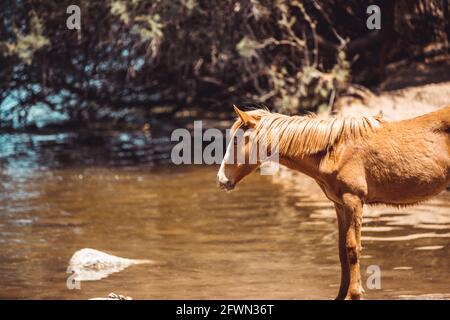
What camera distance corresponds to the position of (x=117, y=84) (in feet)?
62.6

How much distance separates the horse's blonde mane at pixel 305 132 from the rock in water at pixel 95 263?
8.70ft

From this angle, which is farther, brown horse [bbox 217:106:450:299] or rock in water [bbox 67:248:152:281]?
rock in water [bbox 67:248:152:281]

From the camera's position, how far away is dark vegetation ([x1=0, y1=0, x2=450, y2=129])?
15.8 m

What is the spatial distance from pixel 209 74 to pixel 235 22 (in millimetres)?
2770

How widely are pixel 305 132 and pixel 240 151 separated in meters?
0.51

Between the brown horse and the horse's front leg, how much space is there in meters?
0.05

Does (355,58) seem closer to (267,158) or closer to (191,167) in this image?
(191,167)

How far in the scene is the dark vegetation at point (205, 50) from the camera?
15.8 m

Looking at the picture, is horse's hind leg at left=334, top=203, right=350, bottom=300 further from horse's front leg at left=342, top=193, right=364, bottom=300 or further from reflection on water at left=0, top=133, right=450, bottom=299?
reflection on water at left=0, top=133, right=450, bottom=299

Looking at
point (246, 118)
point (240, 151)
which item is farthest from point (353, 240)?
point (246, 118)

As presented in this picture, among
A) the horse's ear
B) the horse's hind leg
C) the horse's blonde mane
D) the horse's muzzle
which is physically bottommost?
the horse's hind leg

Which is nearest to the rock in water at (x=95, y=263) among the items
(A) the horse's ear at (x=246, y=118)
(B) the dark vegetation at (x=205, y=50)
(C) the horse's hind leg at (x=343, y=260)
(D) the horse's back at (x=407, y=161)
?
(A) the horse's ear at (x=246, y=118)

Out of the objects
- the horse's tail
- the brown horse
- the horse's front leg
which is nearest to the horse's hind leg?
the brown horse

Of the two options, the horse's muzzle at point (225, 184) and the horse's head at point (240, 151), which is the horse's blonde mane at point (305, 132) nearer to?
the horse's head at point (240, 151)
